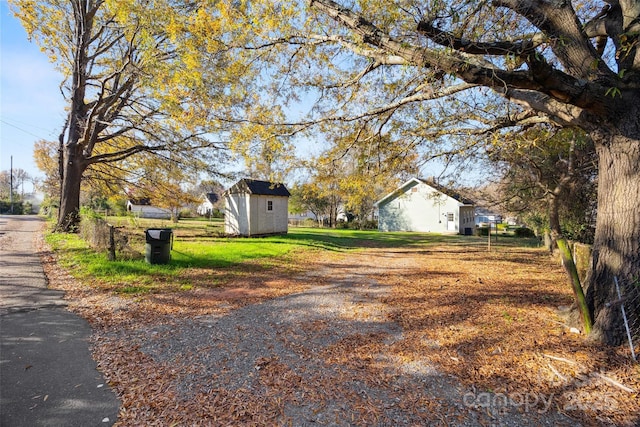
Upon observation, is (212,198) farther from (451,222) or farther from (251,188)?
(451,222)

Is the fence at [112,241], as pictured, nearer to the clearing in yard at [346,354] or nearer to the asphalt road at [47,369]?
the clearing in yard at [346,354]

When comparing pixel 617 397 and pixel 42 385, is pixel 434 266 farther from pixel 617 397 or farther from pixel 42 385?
pixel 42 385

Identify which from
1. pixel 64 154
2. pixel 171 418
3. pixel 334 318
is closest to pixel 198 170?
pixel 64 154

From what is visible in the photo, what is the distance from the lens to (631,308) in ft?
12.4

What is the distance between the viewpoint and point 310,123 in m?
7.17

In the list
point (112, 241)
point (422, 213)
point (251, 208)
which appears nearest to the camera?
point (112, 241)

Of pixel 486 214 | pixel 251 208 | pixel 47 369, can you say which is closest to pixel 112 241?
pixel 47 369

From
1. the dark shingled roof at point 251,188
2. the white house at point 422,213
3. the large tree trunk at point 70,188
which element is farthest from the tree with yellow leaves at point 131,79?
the white house at point 422,213

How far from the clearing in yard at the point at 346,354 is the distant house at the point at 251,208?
11.0 metres

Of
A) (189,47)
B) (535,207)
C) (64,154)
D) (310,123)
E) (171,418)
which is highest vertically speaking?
(189,47)

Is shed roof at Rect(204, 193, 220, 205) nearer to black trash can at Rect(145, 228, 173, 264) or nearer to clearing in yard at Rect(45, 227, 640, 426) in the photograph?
black trash can at Rect(145, 228, 173, 264)

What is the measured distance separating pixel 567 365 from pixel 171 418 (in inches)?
161

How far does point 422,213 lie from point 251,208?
20.7m

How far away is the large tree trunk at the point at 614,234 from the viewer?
3859 millimetres
